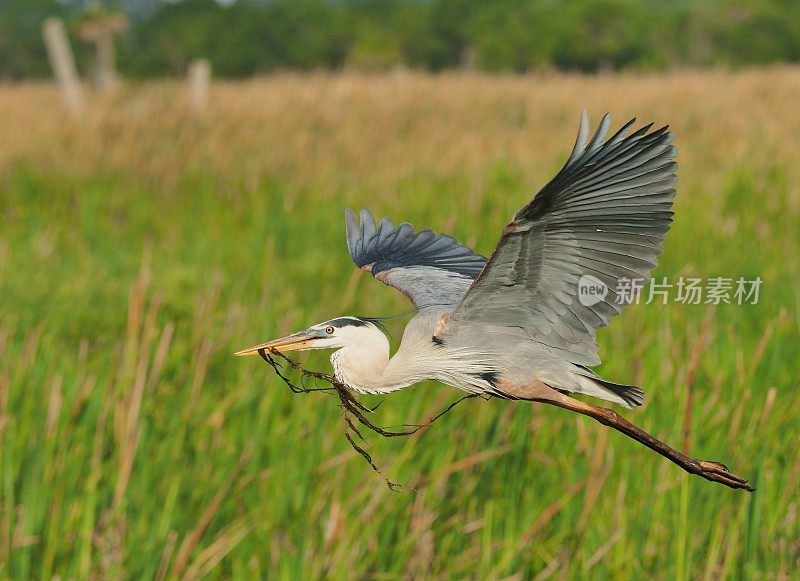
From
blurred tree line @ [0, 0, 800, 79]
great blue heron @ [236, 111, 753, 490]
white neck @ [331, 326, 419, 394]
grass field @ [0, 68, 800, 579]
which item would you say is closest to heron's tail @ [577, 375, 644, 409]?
great blue heron @ [236, 111, 753, 490]

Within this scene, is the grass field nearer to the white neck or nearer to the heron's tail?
the white neck

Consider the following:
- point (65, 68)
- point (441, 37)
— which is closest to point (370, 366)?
point (65, 68)

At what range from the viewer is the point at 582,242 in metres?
0.77

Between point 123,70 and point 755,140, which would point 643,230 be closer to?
point 755,140

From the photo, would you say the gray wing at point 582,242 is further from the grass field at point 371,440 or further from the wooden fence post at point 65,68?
the wooden fence post at point 65,68

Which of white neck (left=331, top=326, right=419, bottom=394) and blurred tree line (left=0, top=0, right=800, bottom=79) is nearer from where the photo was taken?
white neck (left=331, top=326, right=419, bottom=394)

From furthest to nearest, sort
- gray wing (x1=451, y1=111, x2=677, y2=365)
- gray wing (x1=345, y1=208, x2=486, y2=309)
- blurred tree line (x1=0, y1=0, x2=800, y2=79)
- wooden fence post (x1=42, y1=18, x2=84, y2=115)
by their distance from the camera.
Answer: blurred tree line (x1=0, y1=0, x2=800, y2=79) < wooden fence post (x1=42, y1=18, x2=84, y2=115) < gray wing (x1=345, y1=208, x2=486, y2=309) < gray wing (x1=451, y1=111, x2=677, y2=365)

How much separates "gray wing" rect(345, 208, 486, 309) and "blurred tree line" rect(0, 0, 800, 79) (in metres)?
37.1

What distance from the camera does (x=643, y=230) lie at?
72 cm

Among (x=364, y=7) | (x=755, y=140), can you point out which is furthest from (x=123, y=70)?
(x=755, y=140)

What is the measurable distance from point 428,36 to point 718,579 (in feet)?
157

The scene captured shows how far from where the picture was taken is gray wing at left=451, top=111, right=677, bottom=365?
718 mm

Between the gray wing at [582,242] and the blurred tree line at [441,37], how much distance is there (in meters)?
37.5

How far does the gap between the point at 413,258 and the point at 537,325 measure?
1.27 ft
